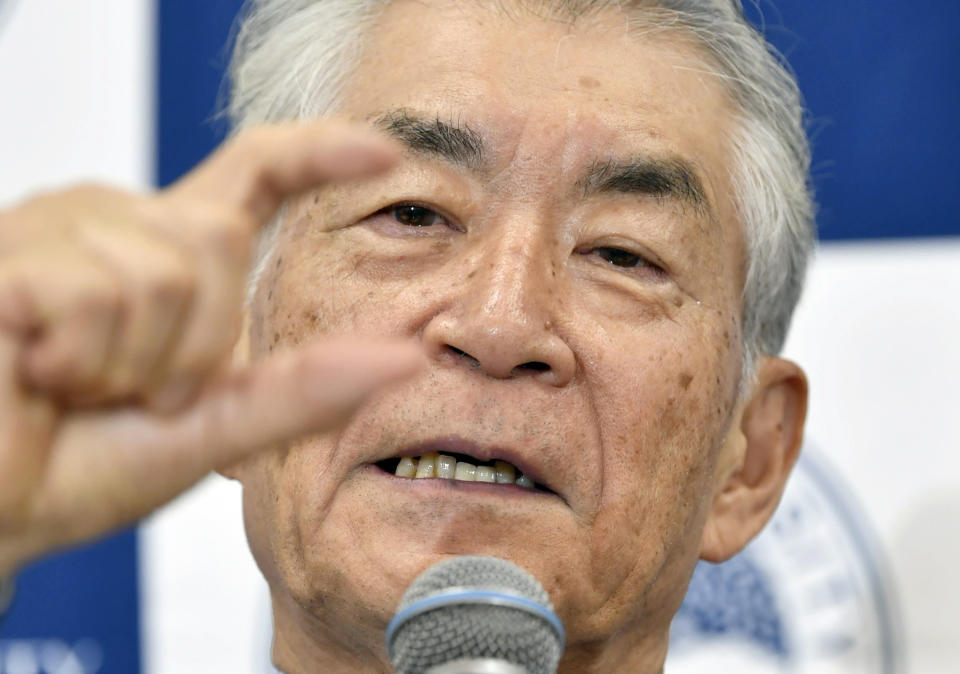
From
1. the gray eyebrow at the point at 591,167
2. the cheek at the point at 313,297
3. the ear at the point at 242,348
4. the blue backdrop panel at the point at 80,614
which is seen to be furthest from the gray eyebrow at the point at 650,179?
the blue backdrop panel at the point at 80,614

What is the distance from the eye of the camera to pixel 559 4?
1.59 m

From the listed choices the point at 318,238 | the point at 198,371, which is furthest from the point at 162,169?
the point at 198,371

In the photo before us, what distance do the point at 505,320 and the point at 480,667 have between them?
0.54 m

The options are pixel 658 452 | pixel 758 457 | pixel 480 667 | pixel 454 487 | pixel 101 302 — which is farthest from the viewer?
pixel 758 457

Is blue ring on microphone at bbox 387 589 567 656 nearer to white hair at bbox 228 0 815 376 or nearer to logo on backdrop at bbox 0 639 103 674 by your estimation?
white hair at bbox 228 0 815 376

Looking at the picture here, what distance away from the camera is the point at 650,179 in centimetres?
150

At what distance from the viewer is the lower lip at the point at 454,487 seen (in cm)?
129

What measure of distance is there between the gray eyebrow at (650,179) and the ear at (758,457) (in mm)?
339

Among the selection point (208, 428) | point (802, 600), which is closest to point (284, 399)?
point (208, 428)

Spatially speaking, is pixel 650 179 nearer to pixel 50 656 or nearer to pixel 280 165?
pixel 280 165

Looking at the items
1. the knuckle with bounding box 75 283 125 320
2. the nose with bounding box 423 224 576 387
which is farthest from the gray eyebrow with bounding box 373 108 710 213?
the knuckle with bounding box 75 283 125 320

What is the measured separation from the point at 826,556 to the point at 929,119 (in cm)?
81

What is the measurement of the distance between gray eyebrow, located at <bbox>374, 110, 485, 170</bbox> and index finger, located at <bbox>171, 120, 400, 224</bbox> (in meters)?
0.69

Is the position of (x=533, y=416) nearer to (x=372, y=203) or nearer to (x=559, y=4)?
(x=372, y=203)
